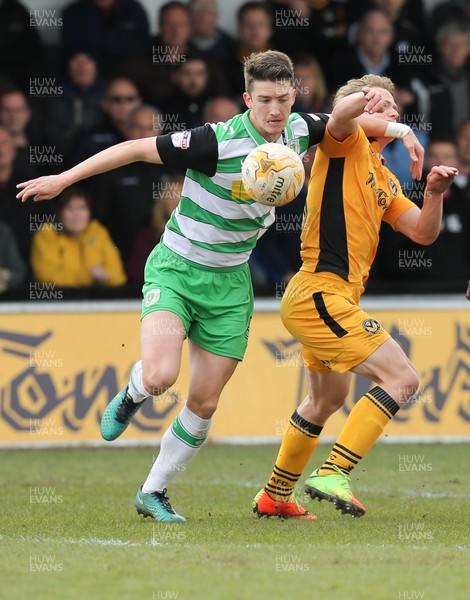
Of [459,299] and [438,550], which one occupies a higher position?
[438,550]

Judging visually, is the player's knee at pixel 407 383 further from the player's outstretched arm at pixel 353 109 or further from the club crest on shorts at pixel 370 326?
the player's outstretched arm at pixel 353 109

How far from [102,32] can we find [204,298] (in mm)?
6842

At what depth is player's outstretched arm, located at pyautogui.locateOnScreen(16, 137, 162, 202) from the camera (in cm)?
635

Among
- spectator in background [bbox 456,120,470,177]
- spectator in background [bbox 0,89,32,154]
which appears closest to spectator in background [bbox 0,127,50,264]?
spectator in background [bbox 0,89,32,154]

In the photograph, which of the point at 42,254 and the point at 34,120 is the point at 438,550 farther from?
the point at 34,120

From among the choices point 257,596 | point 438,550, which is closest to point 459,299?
point 438,550

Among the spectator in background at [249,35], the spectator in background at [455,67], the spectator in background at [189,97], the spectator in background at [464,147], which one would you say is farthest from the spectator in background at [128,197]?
the spectator in background at [455,67]

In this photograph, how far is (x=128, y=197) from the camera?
1205 cm

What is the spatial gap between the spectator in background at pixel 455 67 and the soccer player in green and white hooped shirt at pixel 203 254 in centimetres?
721

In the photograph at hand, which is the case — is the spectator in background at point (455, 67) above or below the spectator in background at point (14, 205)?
above

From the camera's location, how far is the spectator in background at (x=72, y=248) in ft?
38.0

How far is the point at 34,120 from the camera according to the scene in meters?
12.5

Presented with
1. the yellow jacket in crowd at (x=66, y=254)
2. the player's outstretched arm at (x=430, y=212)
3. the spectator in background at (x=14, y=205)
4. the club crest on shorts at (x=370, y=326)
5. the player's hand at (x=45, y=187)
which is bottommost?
the yellow jacket in crowd at (x=66, y=254)

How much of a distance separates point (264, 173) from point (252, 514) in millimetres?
2263
